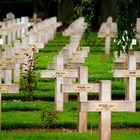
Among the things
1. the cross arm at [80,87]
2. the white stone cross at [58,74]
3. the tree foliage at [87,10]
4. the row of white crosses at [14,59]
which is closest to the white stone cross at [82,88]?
the cross arm at [80,87]

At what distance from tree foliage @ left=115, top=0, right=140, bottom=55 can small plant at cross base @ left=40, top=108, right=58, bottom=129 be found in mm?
2155

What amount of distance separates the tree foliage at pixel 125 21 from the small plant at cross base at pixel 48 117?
2.16m

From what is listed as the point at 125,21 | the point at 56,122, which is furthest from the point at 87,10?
the point at 56,122

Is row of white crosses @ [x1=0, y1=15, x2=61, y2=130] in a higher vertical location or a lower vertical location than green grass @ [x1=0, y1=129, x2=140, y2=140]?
higher

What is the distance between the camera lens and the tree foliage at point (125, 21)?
12281 millimetres

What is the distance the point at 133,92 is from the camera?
14.3 metres

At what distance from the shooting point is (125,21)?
12344mm

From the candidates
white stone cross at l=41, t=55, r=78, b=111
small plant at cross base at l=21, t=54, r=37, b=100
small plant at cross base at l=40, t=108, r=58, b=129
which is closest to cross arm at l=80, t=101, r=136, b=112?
small plant at cross base at l=40, t=108, r=58, b=129

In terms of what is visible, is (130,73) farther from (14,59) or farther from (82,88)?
(14,59)

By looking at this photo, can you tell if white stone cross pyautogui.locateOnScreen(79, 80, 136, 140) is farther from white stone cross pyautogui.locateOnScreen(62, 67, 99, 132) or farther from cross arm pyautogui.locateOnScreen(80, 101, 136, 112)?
white stone cross pyautogui.locateOnScreen(62, 67, 99, 132)

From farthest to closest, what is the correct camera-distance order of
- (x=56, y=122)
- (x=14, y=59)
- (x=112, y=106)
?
(x=14, y=59) → (x=56, y=122) → (x=112, y=106)

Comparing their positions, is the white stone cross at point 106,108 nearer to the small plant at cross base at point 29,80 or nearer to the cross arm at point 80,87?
the cross arm at point 80,87

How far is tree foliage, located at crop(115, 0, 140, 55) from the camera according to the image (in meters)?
12.3

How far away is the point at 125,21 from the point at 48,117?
2.48 meters
